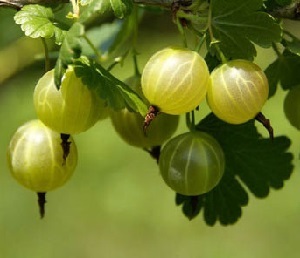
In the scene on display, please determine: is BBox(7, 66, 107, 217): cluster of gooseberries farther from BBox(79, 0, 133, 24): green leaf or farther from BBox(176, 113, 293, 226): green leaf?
BBox(176, 113, 293, 226): green leaf

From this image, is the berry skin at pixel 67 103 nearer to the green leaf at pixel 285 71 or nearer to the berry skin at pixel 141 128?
the berry skin at pixel 141 128

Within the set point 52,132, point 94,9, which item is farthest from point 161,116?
point 94,9

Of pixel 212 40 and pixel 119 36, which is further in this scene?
pixel 119 36

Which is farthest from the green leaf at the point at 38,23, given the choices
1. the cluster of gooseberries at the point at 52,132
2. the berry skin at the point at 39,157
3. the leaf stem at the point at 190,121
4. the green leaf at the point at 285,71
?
the green leaf at the point at 285,71

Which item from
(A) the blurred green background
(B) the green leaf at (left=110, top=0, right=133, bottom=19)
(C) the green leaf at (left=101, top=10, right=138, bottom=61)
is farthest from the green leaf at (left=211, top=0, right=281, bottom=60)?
(A) the blurred green background

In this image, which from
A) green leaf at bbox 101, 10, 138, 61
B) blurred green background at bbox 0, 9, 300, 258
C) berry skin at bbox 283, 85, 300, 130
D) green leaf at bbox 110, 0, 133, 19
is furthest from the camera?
blurred green background at bbox 0, 9, 300, 258

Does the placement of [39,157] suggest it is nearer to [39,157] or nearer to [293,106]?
[39,157]

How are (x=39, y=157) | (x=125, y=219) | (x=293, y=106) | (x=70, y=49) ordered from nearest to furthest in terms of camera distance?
(x=70, y=49)
(x=39, y=157)
(x=293, y=106)
(x=125, y=219)
